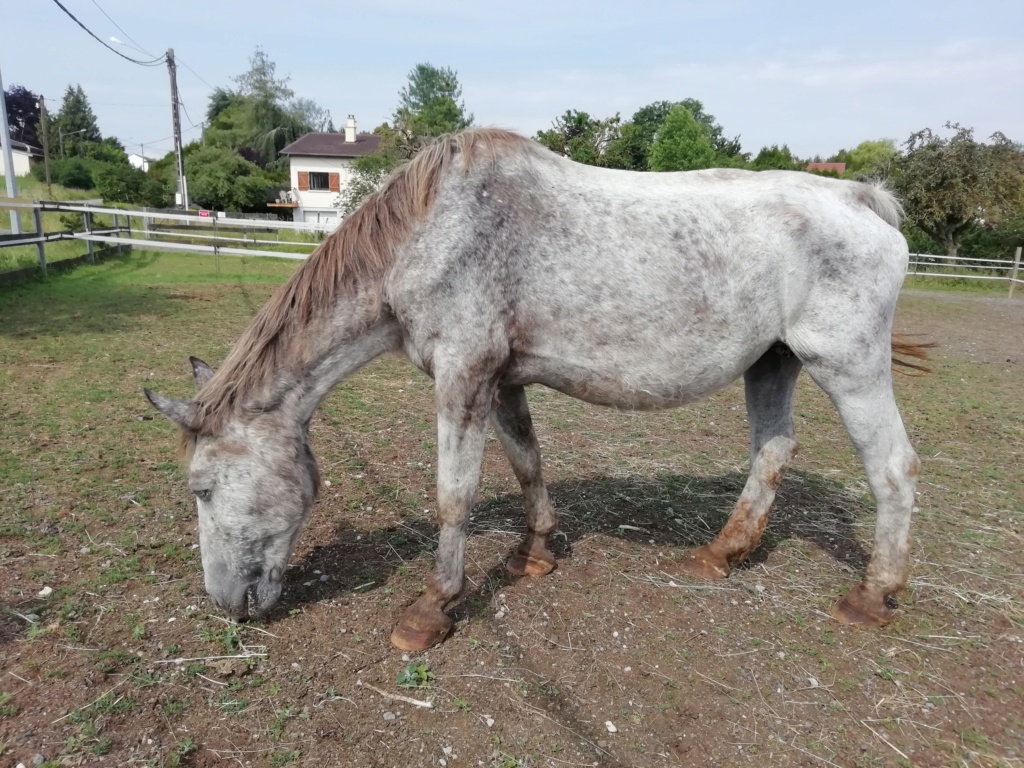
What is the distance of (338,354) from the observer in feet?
9.78

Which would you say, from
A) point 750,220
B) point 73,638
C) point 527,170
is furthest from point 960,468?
point 73,638

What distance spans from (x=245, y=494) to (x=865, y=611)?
3133 mm

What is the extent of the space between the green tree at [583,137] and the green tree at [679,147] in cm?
210

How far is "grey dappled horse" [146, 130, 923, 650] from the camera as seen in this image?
2863 mm

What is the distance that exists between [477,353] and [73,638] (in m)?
2.20

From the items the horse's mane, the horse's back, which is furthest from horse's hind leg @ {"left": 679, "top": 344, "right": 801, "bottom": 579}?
the horse's mane

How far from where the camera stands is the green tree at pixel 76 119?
6056 centimetres

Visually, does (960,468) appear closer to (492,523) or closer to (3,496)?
(492,523)

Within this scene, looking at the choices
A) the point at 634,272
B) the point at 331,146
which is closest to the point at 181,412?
the point at 634,272

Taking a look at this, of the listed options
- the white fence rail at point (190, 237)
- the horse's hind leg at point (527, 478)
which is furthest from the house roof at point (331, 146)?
the horse's hind leg at point (527, 478)

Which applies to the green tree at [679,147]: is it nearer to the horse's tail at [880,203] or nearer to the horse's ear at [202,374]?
the horse's tail at [880,203]

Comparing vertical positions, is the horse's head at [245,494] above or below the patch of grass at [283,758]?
above

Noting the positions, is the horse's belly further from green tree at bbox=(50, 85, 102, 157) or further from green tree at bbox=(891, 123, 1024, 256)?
green tree at bbox=(50, 85, 102, 157)

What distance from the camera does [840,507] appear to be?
4.93 metres
